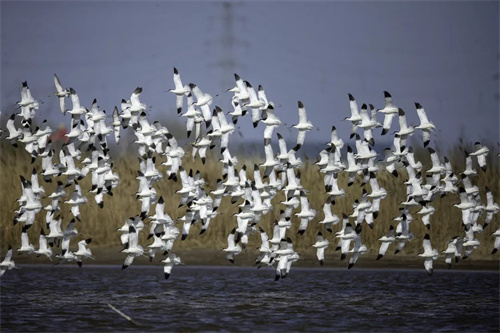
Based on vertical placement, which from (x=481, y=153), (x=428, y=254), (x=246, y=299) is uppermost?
(x=481, y=153)

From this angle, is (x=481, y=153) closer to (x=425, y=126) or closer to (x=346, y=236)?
(x=425, y=126)

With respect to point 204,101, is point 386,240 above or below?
below

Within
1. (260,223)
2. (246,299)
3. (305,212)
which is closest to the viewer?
(246,299)

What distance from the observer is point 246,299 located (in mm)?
20016

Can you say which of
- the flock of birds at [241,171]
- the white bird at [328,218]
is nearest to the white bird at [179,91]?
the flock of birds at [241,171]

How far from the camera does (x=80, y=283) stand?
21.9m

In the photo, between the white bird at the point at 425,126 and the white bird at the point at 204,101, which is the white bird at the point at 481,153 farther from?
the white bird at the point at 204,101

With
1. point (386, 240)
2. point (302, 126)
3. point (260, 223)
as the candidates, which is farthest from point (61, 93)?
point (386, 240)

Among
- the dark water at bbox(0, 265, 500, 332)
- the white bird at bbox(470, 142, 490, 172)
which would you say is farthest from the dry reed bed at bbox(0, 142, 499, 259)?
the white bird at bbox(470, 142, 490, 172)

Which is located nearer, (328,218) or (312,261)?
(328,218)

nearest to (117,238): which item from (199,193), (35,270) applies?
(35,270)

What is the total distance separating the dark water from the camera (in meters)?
17.9

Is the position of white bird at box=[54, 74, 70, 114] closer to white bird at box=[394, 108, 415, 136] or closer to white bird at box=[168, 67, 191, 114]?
white bird at box=[168, 67, 191, 114]

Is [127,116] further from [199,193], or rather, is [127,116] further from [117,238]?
[117,238]
